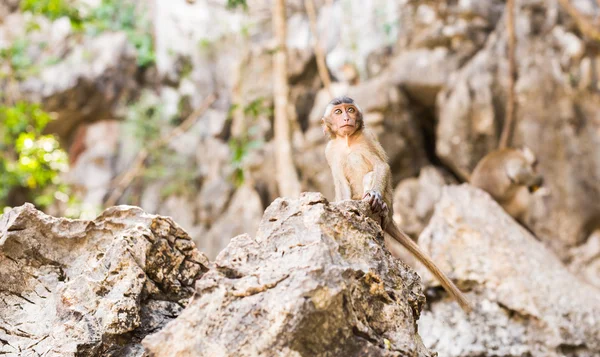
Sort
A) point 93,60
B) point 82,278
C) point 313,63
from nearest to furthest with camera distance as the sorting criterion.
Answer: point 82,278 < point 313,63 < point 93,60

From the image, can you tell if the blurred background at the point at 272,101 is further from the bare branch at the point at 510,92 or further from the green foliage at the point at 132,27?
the bare branch at the point at 510,92

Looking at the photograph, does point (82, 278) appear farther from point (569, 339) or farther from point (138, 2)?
point (138, 2)

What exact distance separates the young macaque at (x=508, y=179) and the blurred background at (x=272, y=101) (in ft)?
3.48

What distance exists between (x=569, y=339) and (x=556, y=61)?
571 cm

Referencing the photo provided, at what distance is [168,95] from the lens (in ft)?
44.2

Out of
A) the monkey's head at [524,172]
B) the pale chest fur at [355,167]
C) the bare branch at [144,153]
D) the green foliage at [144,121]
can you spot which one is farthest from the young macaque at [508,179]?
the green foliage at [144,121]

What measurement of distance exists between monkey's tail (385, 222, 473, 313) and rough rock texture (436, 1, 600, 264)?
5.01 m

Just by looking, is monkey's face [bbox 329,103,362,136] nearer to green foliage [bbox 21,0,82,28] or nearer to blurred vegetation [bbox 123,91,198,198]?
green foliage [bbox 21,0,82,28]

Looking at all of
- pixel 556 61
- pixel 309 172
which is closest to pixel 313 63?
pixel 309 172

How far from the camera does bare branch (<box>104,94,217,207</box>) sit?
1139cm

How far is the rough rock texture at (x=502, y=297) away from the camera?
4.18m

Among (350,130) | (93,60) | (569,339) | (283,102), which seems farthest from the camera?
(93,60)

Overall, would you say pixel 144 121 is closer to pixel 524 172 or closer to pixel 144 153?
pixel 144 153

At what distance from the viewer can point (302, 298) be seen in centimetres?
192
